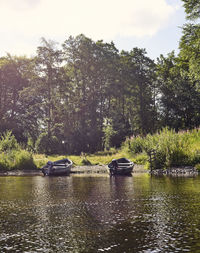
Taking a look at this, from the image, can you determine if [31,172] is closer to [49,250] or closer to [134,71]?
[49,250]


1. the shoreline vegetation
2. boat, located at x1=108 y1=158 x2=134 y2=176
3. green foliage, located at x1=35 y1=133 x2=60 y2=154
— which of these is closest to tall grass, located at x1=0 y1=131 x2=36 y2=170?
the shoreline vegetation

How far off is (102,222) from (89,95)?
49.5 m

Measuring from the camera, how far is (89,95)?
56281 millimetres

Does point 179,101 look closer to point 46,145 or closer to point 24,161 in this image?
point 46,145

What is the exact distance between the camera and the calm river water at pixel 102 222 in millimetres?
5641

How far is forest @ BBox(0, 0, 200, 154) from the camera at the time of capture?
46062mm

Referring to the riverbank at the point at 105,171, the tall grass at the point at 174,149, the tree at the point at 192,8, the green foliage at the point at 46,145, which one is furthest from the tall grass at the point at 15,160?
the tree at the point at 192,8

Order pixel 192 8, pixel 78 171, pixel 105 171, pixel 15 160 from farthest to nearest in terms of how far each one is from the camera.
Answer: pixel 192 8 → pixel 15 160 → pixel 78 171 → pixel 105 171

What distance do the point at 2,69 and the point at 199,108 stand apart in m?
35.0

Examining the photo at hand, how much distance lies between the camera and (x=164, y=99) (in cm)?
4938

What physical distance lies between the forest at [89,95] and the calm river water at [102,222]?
3192 centimetres

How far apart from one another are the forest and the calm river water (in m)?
31.9

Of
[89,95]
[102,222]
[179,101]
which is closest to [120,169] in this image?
[102,222]

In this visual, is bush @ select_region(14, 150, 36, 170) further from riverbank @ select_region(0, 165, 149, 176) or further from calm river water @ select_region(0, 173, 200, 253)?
calm river water @ select_region(0, 173, 200, 253)
